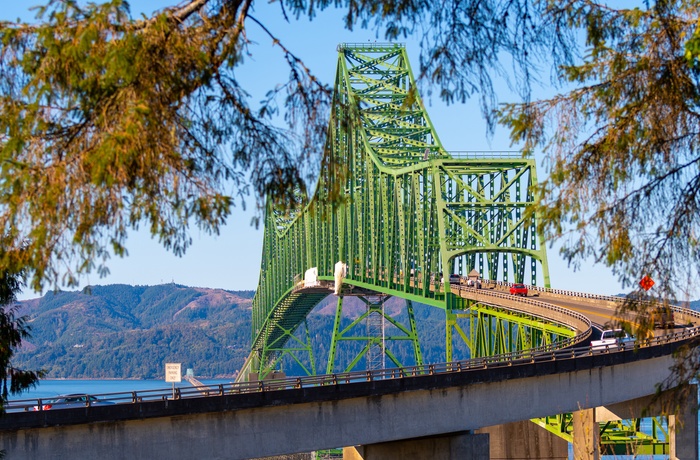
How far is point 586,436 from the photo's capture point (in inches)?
1502

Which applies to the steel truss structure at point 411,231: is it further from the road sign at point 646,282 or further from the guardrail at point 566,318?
the road sign at point 646,282

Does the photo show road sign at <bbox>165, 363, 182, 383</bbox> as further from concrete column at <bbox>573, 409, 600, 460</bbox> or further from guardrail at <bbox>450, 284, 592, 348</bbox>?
guardrail at <bbox>450, 284, 592, 348</bbox>

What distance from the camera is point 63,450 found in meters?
27.3

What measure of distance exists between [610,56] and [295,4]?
458cm

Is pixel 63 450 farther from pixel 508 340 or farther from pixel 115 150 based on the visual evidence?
pixel 508 340

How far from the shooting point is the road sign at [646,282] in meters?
16.6

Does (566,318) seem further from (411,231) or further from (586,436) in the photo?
(411,231)

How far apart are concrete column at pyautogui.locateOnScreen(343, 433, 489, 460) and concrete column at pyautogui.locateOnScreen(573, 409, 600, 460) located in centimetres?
481

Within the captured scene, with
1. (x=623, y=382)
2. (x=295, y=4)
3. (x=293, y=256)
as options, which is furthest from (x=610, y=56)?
(x=293, y=256)

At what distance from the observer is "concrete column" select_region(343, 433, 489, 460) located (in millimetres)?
33375

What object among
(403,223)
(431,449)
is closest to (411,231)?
(403,223)

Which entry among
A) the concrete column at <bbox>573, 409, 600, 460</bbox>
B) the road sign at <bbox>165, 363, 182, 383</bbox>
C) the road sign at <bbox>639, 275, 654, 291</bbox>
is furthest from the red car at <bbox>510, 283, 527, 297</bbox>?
the road sign at <bbox>639, 275, 654, 291</bbox>

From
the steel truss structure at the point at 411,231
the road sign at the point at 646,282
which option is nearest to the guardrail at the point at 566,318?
the steel truss structure at the point at 411,231

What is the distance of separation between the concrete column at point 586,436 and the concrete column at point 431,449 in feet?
15.8
